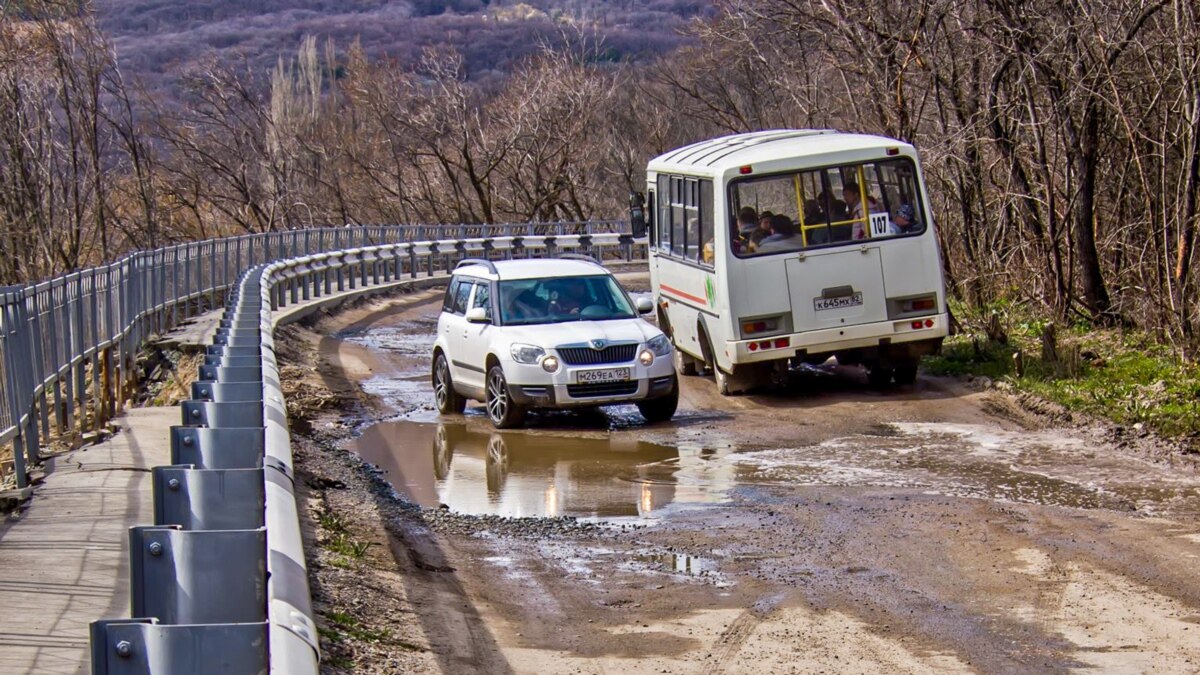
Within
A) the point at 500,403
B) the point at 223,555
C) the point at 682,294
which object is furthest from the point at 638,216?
the point at 223,555

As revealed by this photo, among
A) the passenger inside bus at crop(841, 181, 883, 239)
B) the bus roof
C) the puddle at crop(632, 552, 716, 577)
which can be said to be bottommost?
the puddle at crop(632, 552, 716, 577)

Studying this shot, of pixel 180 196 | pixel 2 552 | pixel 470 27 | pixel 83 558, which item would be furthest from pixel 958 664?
pixel 470 27

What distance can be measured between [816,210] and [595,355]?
10.1ft

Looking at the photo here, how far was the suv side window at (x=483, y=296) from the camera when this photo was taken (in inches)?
640

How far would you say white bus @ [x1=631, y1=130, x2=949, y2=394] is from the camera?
16.2 meters

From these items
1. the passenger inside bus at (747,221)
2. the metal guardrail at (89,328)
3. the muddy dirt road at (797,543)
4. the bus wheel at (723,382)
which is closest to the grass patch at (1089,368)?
the muddy dirt road at (797,543)

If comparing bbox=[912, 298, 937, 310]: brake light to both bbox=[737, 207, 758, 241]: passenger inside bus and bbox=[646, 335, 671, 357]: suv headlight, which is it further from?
bbox=[646, 335, 671, 357]: suv headlight

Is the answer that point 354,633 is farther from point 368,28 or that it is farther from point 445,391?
point 368,28

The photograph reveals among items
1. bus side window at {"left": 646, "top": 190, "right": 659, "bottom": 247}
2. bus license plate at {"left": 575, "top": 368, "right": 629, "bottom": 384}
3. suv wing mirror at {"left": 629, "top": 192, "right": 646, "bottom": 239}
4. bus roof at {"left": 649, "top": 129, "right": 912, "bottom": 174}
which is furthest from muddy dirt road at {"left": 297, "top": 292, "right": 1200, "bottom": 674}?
suv wing mirror at {"left": 629, "top": 192, "right": 646, "bottom": 239}

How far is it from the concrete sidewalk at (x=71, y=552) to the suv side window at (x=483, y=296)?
181 inches

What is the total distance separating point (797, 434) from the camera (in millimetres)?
13953

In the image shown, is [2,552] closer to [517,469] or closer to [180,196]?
[517,469]

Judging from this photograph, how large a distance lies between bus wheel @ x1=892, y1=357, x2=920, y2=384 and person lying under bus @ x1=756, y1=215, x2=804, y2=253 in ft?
5.70

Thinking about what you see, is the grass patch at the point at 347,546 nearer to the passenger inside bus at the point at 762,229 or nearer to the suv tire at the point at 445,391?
the suv tire at the point at 445,391
